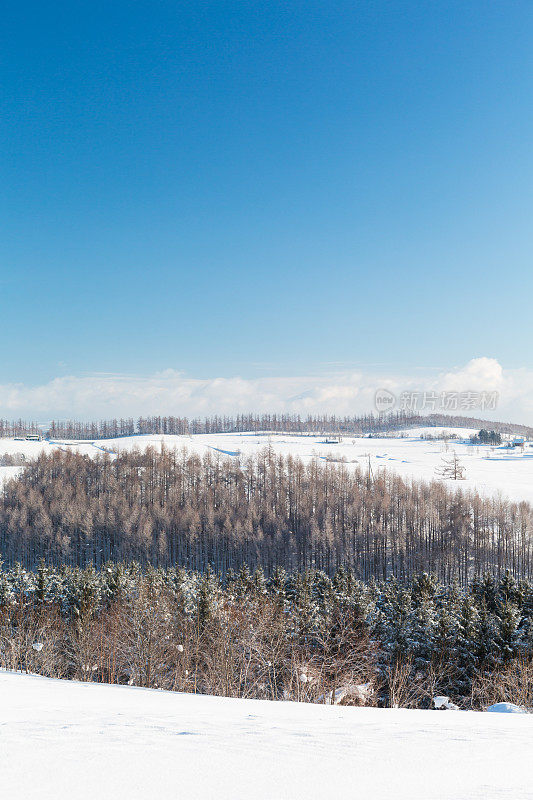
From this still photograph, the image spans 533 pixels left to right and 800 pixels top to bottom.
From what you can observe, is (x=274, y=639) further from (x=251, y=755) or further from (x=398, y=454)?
(x=398, y=454)

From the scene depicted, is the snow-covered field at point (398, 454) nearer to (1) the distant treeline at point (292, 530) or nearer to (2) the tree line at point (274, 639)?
(1) the distant treeline at point (292, 530)

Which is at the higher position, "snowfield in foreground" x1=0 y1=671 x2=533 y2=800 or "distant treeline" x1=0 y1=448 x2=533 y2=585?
"snowfield in foreground" x1=0 y1=671 x2=533 y2=800

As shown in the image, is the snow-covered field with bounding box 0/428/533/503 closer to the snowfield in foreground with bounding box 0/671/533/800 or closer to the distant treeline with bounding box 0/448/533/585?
the distant treeline with bounding box 0/448/533/585

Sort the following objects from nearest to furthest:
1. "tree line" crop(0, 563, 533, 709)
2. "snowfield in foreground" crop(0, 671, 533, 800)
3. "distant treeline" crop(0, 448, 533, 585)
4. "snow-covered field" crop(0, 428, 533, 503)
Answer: "snowfield in foreground" crop(0, 671, 533, 800) → "tree line" crop(0, 563, 533, 709) → "distant treeline" crop(0, 448, 533, 585) → "snow-covered field" crop(0, 428, 533, 503)

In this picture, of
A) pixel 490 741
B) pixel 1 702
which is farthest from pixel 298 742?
pixel 1 702

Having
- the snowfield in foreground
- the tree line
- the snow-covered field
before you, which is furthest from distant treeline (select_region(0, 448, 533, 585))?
the snowfield in foreground

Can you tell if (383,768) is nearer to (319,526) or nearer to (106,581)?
(106,581)
